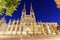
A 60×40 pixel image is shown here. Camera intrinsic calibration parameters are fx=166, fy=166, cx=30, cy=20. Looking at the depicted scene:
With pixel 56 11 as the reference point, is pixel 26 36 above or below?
below

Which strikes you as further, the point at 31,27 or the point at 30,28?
the point at 31,27

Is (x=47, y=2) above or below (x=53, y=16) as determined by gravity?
above

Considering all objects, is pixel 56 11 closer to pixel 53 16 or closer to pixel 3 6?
pixel 53 16

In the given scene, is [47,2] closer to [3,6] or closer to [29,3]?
[29,3]

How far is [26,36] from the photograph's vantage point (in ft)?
12.2

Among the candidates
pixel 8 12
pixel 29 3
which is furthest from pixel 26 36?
pixel 29 3

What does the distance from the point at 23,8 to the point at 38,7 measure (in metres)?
0.39

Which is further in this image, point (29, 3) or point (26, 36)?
point (29, 3)

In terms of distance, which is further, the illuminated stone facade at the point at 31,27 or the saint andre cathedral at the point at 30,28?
the illuminated stone facade at the point at 31,27

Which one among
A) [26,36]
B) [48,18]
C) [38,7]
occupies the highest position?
[38,7]

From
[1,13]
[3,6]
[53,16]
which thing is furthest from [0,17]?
[53,16]

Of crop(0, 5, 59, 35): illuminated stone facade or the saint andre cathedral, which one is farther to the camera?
crop(0, 5, 59, 35): illuminated stone facade

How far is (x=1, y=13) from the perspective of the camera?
376cm

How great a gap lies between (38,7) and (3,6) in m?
1.05
